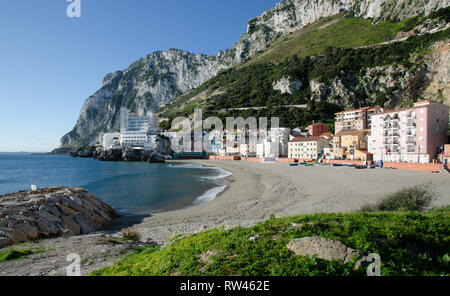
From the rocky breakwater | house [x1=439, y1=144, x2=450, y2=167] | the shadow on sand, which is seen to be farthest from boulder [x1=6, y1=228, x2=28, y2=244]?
house [x1=439, y1=144, x2=450, y2=167]

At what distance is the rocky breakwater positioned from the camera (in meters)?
11.2

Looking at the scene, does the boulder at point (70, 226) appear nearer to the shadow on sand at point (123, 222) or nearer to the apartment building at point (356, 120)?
the shadow on sand at point (123, 222)

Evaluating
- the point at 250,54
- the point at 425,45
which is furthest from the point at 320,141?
the point at 250,54

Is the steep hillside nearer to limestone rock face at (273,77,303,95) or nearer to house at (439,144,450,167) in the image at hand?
limestone rock face at (273,77,303,95)

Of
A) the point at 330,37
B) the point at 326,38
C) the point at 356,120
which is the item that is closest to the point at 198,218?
the point at 356,120

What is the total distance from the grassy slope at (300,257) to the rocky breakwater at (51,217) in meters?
7.99

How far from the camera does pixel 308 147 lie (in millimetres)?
67438

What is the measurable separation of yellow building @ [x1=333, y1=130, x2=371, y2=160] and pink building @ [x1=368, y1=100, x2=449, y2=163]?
5.51m

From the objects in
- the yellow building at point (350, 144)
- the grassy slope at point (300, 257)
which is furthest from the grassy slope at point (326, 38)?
the grassy slope at point (300, 257)

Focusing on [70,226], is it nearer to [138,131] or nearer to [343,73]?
[343,73]

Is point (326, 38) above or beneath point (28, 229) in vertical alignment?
above

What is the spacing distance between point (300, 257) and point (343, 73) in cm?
11130
